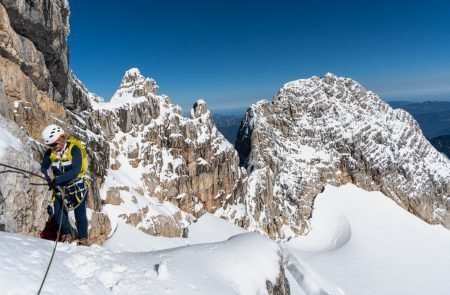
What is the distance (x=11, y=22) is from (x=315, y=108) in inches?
2953

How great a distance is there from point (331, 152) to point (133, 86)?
1919 inches

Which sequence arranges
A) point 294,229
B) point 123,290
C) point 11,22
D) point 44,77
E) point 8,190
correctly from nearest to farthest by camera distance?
point 123,290, point 8,190, point 11,22, point 44,77, point 294,229

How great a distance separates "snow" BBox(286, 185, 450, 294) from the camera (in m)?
55.5

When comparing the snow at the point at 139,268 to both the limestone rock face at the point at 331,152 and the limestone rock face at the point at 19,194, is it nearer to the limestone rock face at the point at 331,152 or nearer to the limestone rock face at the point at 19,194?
the limestone rock face at the point at 19,194

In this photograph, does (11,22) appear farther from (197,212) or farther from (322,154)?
(322,154)

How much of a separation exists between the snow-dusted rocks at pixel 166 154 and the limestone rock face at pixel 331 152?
9.91m

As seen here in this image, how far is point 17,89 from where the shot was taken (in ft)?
88.6

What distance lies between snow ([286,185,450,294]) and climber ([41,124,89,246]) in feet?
131

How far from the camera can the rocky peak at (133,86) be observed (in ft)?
212

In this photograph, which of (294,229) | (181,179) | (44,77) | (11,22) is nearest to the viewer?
(11,22)

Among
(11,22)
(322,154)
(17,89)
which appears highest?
(11,22)

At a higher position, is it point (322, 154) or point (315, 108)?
point (315, 108)

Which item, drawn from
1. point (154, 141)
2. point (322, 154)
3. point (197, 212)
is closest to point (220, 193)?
point (197, 212)

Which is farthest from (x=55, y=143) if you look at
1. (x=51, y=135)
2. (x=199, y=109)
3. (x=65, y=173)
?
(x=199, y=109)
